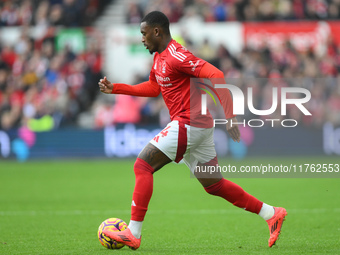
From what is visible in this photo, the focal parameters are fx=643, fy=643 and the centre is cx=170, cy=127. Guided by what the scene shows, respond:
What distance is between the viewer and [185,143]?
21.0ft

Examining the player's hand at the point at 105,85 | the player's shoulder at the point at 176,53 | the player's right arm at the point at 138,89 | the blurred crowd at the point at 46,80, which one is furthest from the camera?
the blurred crowd at the point at 46,80

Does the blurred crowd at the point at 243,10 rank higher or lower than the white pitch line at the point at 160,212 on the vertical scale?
higher

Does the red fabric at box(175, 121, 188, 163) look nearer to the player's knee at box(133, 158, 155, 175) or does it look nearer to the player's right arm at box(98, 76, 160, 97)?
the player's knee at box(133, 158, 155, 175)

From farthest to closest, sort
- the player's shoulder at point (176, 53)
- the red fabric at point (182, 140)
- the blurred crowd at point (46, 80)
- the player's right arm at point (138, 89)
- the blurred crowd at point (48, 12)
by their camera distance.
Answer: the blurred crowd at point (48, 12) → the blurred crowd at point (46, 80) → the player's right arm at point (138, 89) → the red fabric at point (182, 140) → the player's shoulder at point (176, 53)

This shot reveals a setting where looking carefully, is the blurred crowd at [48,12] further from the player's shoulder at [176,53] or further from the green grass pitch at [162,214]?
the player's shoulder at [176,53]

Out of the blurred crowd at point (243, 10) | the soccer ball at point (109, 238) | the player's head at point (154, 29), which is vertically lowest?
the soccer ball at point (109, 238)

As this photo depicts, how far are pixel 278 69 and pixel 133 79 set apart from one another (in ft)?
14.8

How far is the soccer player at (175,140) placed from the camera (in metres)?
6.30

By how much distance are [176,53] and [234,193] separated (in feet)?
5.09

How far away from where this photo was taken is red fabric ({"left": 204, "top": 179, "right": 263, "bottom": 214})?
656cm

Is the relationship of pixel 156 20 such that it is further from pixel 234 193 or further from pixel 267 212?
pixel 267 212

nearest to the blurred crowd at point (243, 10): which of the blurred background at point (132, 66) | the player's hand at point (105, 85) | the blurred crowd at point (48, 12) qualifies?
the blurred background at point (132, 66)

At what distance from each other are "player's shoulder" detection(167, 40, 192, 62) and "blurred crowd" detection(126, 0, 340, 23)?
14316 mm

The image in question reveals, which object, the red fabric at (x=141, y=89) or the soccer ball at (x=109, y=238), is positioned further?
the red fabric at (x=141, y=89)
